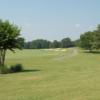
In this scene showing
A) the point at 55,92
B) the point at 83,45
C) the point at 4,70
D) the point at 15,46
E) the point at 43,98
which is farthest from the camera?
the point at 83,45

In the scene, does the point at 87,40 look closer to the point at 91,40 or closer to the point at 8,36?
the point at 91,40

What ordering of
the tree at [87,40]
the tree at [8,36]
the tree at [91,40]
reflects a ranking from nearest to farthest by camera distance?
the tree at [8,36] → the tree at [91,40] → the tree at [87,40]

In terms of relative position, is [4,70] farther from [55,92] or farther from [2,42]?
[55,92]

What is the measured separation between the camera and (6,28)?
3806 centimetres

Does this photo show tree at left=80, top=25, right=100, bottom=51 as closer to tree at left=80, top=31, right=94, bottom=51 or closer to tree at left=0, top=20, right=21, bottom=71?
tree at left=80, top=31, right=94, bottom=51

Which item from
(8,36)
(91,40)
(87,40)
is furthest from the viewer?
(91,40)

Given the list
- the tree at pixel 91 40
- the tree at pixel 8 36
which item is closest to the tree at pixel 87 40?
the tree at pixel 91 40

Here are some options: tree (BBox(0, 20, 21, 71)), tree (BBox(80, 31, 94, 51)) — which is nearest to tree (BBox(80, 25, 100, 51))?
tree (BBox(80, 31, 94, 51))

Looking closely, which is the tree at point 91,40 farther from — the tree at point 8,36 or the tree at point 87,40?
the tree at point 8,36

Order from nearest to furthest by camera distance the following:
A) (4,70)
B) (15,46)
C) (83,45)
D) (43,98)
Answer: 1. (43,98)
2. (4,70)
3. (15,46)
4. (83,45)

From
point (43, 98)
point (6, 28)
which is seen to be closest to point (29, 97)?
point (43, 98)

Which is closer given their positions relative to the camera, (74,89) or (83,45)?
(74,89)

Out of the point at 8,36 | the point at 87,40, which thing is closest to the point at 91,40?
the point at 87,40

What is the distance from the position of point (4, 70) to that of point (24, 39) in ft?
15.4
